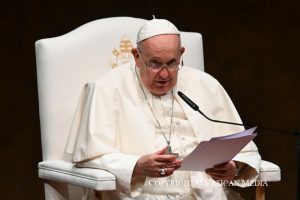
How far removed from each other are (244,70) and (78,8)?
1.19m

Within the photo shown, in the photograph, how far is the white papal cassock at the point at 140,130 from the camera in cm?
357

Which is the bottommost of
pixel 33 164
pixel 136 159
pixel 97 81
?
pixel 33 164

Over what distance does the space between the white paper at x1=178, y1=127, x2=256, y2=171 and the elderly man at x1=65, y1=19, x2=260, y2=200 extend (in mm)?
117

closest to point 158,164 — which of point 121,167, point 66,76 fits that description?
point 121,167

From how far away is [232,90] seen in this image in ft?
17.4

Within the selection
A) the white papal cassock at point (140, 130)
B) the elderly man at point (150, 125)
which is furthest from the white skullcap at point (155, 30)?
the white papal cassock at point (140, 130)

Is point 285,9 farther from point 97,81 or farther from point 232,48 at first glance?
point 97,81

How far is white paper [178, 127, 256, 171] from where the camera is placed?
323 cm

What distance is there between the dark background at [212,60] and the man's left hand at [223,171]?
1712 mm

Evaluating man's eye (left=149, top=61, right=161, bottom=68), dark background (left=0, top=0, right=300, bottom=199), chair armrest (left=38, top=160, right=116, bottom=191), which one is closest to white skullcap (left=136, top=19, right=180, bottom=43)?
man's eye (left=149, top=61, right=161, bottom=68)

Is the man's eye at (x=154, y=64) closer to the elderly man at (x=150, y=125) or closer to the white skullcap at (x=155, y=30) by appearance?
the elderly man at (x=150, y=125)

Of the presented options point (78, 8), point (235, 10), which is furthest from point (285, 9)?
point (78, 8)

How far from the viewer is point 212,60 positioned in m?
5.27

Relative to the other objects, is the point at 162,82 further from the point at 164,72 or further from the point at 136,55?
the point at 136,55
